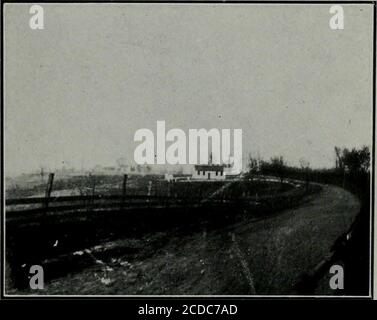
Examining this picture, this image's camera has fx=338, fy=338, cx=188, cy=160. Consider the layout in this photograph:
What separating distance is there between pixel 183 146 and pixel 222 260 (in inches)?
41.5

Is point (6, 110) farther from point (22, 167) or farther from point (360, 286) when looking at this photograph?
point (360, 286)

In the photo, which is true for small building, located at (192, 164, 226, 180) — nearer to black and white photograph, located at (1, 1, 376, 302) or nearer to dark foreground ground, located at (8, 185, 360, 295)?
black and white photograph, located at (1, 1, 376, 302)

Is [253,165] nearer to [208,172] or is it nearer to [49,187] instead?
[208,172]

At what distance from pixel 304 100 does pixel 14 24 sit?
8.46 feet

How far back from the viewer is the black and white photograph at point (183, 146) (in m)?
2.90

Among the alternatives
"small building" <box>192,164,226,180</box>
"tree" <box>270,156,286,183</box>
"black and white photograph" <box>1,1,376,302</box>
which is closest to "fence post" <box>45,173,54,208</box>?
"black and white photograph" <box>1,1,376,302</box>

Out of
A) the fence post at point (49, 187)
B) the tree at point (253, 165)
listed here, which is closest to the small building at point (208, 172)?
the tree at point (253, 165)

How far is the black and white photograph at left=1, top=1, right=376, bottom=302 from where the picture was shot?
290 centimetres

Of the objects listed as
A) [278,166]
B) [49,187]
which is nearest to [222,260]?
[278,166]

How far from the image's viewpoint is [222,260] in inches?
116

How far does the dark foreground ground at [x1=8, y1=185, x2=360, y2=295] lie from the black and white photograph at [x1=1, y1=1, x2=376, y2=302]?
0.5 inches

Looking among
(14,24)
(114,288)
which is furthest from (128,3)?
(114,288)

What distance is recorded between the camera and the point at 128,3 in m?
2.89

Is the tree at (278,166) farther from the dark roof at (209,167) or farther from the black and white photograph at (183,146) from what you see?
the dark roof at (209,167)
